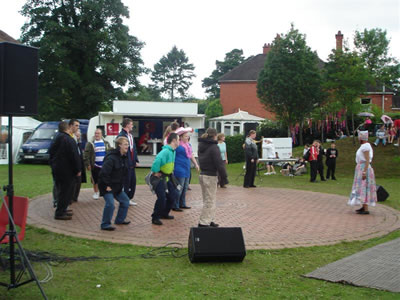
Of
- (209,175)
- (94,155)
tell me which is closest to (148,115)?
(94,155)

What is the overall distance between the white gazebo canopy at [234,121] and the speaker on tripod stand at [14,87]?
2969 cm

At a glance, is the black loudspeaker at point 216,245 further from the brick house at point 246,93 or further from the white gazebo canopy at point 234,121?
the brick house at point 246,93

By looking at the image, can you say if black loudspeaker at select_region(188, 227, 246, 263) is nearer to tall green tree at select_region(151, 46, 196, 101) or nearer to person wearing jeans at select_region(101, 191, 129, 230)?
person wearing jeans at select_region(101, 191, 129, 230)

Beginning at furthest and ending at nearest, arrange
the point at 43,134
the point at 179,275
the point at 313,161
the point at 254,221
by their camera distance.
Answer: the point at 43,134 → the point at 313,161 → the point at 254,221 → the point at 179,275

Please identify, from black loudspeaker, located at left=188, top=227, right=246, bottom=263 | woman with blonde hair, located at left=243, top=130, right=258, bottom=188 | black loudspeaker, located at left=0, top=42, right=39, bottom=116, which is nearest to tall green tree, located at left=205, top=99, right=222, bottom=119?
woman with blonde hair, located at left=243, top=130, right=258, bottom=188

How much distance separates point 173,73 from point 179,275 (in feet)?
269

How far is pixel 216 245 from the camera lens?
18.2ft

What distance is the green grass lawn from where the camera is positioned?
451cm

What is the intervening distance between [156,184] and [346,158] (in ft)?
55.1

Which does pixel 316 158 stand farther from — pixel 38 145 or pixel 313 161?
pixel 38 145

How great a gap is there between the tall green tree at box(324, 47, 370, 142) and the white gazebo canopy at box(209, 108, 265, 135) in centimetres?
993

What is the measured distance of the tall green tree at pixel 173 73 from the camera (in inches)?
3334

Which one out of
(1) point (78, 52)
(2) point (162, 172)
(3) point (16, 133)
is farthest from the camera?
(1) point (78, 52)

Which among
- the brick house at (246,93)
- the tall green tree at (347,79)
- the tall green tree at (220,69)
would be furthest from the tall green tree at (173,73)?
the tall green tree at (347,79)
